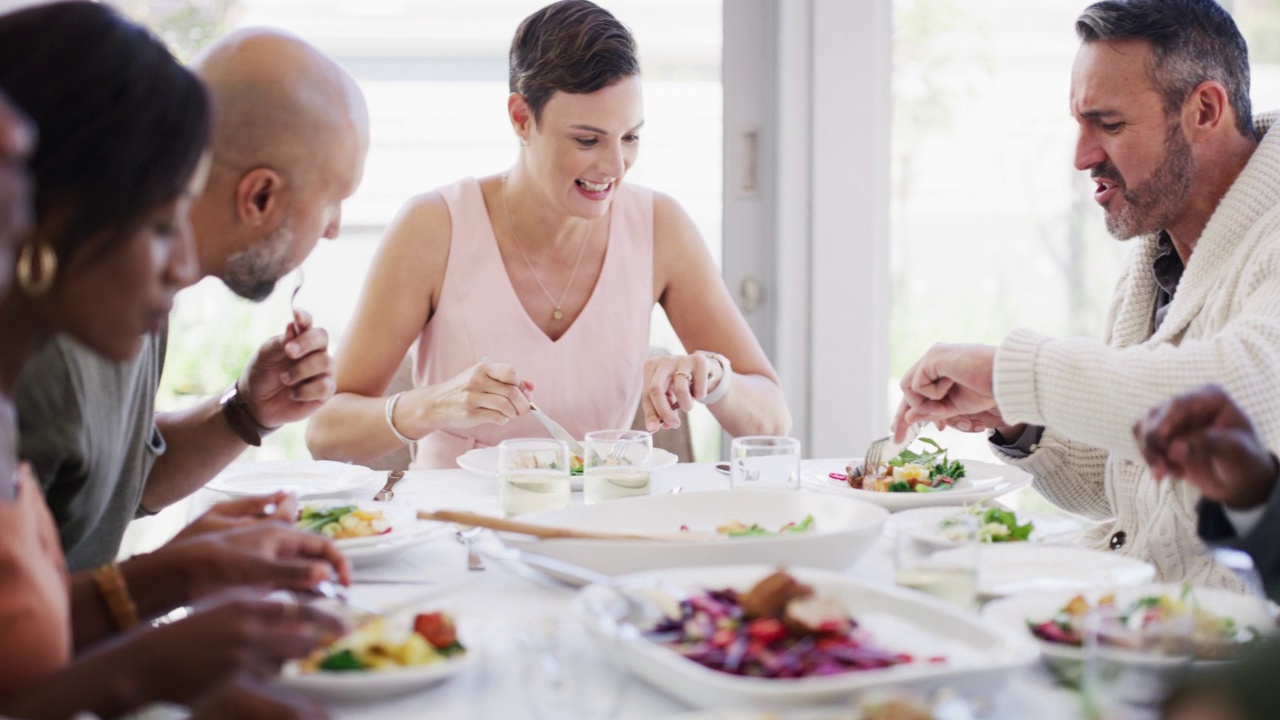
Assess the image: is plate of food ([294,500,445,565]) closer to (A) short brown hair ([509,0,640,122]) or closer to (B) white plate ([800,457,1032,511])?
(B) white plate ([800,457,1032,511])

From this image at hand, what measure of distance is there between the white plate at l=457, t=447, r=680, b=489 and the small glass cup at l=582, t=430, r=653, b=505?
7.6 inches

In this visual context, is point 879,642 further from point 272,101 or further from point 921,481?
point 272,101

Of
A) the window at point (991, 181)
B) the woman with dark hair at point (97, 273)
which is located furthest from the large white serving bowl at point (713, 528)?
the window at point (991, 181)

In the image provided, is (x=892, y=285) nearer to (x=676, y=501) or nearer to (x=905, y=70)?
(x=905, y=70)

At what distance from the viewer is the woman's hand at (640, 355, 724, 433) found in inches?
84.6

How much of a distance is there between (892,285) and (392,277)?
1774 millimetres

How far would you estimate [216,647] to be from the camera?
39.3 inches

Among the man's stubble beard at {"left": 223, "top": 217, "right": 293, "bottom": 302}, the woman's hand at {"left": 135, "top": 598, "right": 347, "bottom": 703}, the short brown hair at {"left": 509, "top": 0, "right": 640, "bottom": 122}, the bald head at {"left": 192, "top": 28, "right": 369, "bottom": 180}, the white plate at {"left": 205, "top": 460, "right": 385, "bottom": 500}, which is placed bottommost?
the white plate at {"left": 205, "top": 460, "right": 385, "bottom": 500}

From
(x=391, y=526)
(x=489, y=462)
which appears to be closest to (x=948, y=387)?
(x=489, y=462)

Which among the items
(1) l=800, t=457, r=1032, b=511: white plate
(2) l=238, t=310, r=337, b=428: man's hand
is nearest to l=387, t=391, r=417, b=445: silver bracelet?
(2) l=238, t=310, r=337, b=428: man's hand

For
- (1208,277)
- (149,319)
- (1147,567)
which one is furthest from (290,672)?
(1208,277)

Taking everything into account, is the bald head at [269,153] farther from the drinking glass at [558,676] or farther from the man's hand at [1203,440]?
the man's hand at [1203,440]

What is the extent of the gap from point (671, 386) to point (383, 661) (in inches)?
47.6

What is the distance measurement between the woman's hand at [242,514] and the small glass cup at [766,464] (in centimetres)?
65
